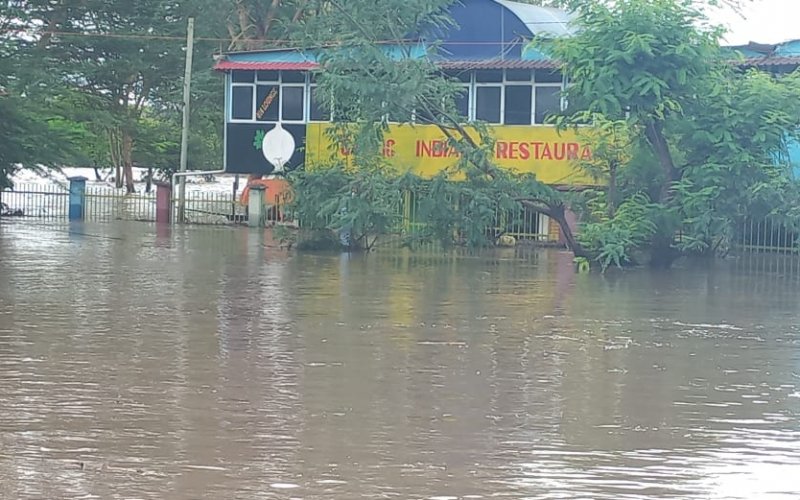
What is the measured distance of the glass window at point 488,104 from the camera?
114ft

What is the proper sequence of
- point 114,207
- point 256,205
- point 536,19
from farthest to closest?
point 114,207 < point 256,205 < point 536,19

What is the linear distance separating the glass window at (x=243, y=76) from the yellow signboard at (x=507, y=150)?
3144 mm

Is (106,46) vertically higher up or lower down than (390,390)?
higher up


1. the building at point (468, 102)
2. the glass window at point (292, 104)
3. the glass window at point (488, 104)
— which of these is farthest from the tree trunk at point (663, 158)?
the glass window at point (292, 104)

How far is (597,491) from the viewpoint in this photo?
7500 mm

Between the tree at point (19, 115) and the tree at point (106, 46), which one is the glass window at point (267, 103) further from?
the tree at point (19, 115)

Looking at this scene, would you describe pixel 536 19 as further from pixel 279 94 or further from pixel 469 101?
pixel 279 94

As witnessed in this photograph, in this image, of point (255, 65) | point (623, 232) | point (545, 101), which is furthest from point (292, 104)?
point (623, 232)

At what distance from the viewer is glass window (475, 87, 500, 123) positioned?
34.8 m

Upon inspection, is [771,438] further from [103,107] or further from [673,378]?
[103,107]

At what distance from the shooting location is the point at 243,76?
124 ft

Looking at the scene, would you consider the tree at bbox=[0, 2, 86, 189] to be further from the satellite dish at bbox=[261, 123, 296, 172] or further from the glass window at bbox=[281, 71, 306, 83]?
the glass window at bbox=[281, 71, 306, 83]

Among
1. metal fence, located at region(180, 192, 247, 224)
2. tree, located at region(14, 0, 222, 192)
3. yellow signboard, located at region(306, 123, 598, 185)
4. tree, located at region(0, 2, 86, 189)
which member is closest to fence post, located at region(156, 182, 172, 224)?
metal fence, located at region(180, 192, 247, 224)

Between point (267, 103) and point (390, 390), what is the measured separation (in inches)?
1086
